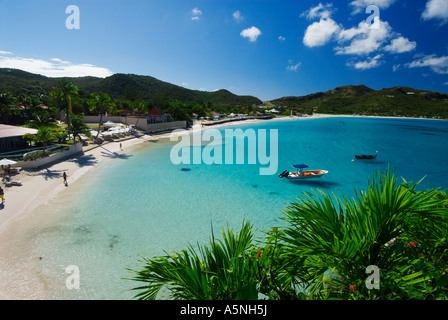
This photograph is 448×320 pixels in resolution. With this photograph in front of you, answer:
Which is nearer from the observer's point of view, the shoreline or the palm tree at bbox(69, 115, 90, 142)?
the shoreline

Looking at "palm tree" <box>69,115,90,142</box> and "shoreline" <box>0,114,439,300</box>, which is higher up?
"palm tree" <box>69,115,90,142</box>

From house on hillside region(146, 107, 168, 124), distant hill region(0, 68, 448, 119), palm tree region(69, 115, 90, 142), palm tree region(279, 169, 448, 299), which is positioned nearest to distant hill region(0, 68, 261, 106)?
distant hill region(0, 68, 448, 119)

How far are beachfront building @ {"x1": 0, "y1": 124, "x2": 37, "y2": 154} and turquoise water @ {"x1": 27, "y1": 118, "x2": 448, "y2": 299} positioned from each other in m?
9.86

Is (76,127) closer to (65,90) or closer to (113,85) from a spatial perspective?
(65,90)

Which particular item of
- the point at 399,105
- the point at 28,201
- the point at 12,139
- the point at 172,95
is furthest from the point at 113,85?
the point at 399,105

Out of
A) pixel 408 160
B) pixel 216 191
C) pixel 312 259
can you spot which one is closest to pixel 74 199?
pixel 216 191

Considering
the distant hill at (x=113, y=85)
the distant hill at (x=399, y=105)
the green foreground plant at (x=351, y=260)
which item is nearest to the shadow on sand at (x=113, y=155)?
the green foreground plant at (x=351, y=260)

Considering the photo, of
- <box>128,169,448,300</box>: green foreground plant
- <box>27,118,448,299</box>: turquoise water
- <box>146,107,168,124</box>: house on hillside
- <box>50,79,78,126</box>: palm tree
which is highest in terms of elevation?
<box>50,79,78,126</box>: palm tree

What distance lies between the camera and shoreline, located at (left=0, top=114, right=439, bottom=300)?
9.33 meters

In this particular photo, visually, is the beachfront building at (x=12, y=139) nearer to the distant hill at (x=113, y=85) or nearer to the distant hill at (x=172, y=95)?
the distant hill at (x=172, y=95)

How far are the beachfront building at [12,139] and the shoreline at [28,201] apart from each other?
6.09 metres

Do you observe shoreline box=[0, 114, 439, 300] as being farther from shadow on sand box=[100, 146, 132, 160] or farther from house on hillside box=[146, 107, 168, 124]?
house on hillside box=[146, 107, 168, 124]
